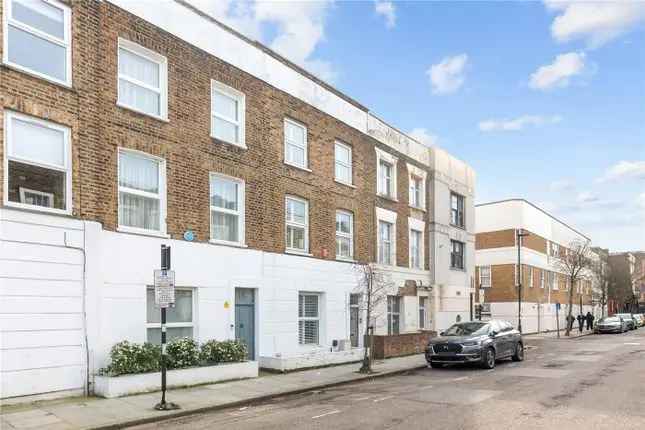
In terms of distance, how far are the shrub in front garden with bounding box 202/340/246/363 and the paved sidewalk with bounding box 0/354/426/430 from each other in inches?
28.8

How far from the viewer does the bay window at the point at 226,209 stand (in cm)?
1778

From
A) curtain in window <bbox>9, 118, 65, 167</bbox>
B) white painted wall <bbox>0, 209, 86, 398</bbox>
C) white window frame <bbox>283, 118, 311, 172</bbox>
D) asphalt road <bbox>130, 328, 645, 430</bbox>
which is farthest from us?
white window frame <bbox>283, 118, 311, 172</bbox>

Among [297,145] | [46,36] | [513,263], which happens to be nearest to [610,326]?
[513,263]

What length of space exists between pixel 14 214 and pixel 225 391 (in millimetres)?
Answer: 5869

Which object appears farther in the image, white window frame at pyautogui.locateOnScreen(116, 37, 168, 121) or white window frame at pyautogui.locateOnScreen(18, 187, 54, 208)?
white window frame at pyautogui.locateOnScreen(116, 37, 168, 121)

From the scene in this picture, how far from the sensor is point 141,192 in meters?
15.5

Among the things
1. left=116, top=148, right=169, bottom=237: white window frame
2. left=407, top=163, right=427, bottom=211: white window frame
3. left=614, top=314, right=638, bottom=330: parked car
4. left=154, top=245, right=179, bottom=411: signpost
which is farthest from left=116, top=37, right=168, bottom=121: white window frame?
left=614, top=314, right=638, bottom=330: parked car

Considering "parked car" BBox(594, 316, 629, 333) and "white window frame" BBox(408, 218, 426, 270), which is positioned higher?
"white window frame" BBox(408, 218, 426, 270)

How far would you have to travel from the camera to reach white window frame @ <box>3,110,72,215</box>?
485 inches

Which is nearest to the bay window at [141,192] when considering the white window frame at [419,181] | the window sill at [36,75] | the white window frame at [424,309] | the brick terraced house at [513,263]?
the window sill at [36,75]

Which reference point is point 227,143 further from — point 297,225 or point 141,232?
point 297,225

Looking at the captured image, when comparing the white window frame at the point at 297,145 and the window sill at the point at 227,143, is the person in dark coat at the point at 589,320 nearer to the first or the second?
the white window frame at the point at 297,145

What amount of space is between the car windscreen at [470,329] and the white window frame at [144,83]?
12.3 metres

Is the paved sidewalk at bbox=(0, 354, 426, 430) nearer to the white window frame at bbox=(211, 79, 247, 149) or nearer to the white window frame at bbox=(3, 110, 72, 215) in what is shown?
the white window frame at bbox=(3, 110, 72, 215)
